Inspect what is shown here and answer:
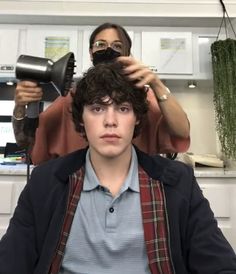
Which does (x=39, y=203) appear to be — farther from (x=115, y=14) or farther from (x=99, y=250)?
(x=115, y=14)

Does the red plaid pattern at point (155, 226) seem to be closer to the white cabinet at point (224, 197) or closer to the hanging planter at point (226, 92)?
the white cabinet at point (224, 197)

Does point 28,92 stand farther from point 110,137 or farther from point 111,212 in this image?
point 111,212

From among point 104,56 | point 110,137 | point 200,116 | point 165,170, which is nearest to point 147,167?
point 165,170

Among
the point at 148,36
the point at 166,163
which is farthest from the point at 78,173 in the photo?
the point at 148,36

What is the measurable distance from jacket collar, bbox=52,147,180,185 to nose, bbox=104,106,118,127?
0.16 metres

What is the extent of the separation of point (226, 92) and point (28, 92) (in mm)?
1634

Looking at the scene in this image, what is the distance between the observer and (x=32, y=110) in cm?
100

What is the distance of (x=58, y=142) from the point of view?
44.6 inches

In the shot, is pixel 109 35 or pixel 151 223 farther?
pixel 109 35

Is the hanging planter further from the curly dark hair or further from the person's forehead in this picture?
the curly dark hair

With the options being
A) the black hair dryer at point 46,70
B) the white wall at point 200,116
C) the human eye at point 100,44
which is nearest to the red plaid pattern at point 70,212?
the black hair dryer at point 46,70

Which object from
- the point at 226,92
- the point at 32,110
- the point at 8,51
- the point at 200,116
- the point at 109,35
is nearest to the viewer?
the point at 32,110

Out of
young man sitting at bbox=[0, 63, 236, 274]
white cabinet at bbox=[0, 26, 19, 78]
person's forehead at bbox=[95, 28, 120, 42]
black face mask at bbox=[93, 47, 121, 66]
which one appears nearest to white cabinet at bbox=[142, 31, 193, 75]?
white cabinet at bbox=[0, 26, 19, 78]

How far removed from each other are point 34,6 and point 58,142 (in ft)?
5.57
